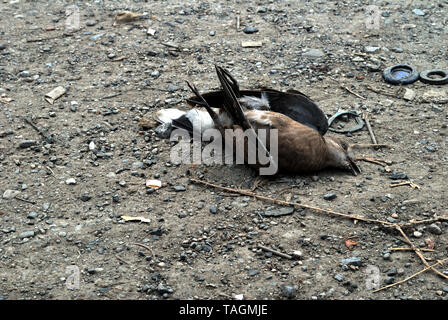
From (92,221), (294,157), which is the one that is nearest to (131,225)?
(92,221)

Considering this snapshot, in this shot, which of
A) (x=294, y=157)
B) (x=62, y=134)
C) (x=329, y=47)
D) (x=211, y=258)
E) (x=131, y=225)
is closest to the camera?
(x=211, y=258)

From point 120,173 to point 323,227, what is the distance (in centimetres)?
151

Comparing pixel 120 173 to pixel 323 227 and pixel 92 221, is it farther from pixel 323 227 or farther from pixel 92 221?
pixel 323 227

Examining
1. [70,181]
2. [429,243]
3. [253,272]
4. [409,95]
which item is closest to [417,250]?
[429,243]

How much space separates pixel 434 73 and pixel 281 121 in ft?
6.75

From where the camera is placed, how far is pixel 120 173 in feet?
13.7

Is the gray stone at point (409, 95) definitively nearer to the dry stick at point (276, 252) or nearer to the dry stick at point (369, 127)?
the dry stick at point (369, 127)

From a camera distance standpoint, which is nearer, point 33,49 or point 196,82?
point 196,82

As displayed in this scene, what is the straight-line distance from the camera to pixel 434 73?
5.29 metres

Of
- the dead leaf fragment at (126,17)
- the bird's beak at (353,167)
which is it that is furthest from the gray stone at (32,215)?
the dead leaf fragment at (126,17)

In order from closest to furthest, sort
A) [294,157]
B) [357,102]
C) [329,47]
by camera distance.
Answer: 1. [294,157]
2. [357,102]
3. [329,47]

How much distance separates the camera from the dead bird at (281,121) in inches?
157

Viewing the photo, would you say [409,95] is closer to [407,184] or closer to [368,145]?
[368,145]

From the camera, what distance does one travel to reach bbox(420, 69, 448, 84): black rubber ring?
16.9 feet
